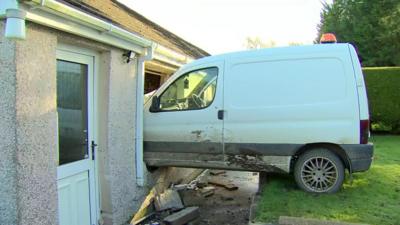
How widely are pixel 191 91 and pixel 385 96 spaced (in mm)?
11020

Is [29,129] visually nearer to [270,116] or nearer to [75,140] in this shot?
[75,140]

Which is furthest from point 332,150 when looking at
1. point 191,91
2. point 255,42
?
point 255,42

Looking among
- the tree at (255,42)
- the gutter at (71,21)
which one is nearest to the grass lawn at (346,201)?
the gutter at (71,21)

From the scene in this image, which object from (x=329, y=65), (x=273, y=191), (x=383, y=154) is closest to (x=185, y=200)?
(x=273, y=191)

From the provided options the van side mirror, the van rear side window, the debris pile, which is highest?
the van rear side window

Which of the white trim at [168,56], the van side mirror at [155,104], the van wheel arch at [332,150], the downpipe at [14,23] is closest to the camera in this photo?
the downpipe at [14,23]

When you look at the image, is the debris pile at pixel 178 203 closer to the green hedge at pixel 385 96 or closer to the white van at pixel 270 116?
the white van at pixel 270 116

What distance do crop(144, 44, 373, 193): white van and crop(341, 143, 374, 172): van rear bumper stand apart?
0.01 meters

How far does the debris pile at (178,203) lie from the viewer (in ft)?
21.9

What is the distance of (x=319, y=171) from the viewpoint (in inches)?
265

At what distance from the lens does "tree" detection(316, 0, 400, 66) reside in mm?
26438

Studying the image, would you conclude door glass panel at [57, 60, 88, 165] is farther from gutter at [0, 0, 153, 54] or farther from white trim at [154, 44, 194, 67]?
white trim at [154, 44, 194, 67]

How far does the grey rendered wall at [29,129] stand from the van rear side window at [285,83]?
310cm

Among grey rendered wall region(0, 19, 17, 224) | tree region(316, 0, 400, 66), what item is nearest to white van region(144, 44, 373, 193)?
grey rendered wall region(0, 19, 17, 224)
